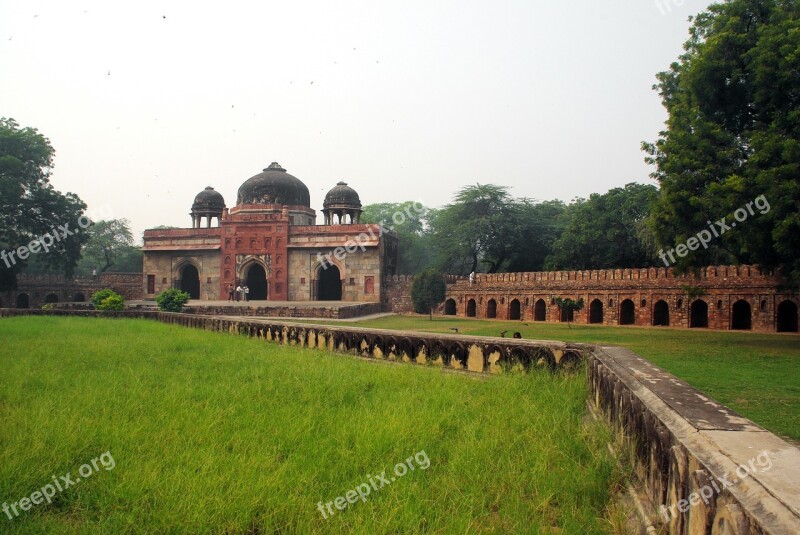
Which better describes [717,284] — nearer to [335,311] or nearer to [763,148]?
[763,148]

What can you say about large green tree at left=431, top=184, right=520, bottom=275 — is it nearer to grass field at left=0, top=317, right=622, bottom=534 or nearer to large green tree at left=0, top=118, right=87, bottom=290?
large green tree at left=0, top=118, right=87, bottom=290

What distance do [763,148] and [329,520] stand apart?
12265 mm

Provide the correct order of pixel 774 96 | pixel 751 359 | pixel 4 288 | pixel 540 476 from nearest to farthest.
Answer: pixel 540 476
pixel 751 359
pixel 774 96
pixel 4 288

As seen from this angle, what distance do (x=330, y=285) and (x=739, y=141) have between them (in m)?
25.0

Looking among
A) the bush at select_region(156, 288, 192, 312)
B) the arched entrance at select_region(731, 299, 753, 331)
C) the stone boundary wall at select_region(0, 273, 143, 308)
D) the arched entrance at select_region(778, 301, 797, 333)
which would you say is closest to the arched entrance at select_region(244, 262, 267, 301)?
the stone boundary wall at select_region(0, 273, 143, 308)

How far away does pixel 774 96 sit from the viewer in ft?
40.1

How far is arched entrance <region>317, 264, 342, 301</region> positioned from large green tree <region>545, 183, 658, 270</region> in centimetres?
1290

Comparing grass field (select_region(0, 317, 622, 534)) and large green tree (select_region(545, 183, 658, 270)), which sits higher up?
large green tree (select_region(545, 183, 658, 270))

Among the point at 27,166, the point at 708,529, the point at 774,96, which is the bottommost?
the point at 708,529

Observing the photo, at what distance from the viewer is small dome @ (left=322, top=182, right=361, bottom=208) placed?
34.8 metres

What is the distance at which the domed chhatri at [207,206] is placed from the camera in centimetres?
→ 3709

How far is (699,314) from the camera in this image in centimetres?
2336

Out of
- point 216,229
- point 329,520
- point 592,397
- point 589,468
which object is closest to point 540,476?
point 589,468

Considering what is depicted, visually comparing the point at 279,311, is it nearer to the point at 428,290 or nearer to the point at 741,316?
the point at 428,290
